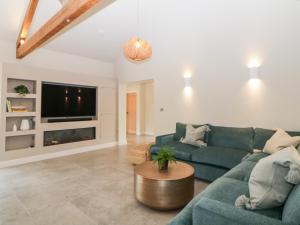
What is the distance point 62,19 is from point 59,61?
2879 millimetres

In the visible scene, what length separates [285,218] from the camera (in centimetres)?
103

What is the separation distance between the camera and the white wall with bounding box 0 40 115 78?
445 centimetres

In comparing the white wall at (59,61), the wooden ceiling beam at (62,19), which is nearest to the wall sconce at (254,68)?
the wooden ceiling beam at (62,19)

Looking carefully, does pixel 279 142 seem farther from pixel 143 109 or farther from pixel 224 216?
pixel 143 109

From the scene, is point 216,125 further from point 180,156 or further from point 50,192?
point 50,192

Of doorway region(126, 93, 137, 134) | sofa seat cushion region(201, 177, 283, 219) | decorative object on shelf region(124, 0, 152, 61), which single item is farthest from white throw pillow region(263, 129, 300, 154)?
doorway region(126, 93, 137, 134)

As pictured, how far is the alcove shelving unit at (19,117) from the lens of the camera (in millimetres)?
4247

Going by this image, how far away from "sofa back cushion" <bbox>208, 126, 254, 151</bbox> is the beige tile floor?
37.4 inches

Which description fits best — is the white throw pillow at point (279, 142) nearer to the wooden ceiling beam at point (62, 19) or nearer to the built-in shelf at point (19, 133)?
the wooden ceiling beam at point (62, 19)

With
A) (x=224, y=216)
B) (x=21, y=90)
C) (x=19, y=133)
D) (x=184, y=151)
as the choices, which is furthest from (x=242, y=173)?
(x=21, y=90)

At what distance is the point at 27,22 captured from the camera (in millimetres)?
4012

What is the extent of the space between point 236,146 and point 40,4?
493 centimetres

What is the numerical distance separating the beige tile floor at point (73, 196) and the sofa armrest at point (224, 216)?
101 cm

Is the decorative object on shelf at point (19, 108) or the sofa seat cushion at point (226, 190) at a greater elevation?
the decorative object on shelf at point (19, 108)
